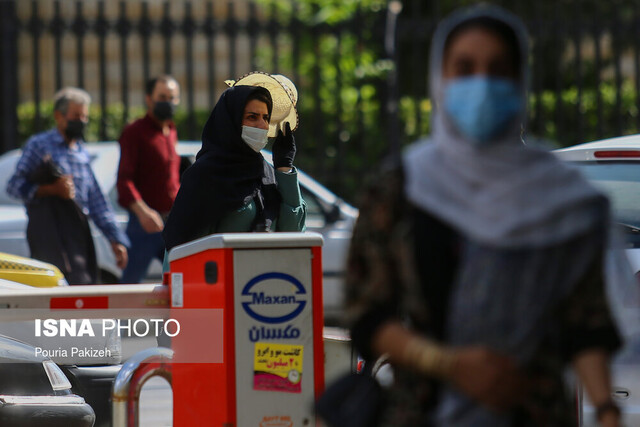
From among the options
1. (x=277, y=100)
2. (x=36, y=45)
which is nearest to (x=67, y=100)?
(x=277, y=100)

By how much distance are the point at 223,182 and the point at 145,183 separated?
3329 mm

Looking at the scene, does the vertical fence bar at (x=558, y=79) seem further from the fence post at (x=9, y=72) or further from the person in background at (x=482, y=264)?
the person in background at (x=482, y=264)

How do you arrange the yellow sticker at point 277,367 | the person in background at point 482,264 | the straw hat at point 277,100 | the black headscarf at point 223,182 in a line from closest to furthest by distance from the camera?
the person in background at point 482,264 → the yellow sticker at point 277,367 → the black headscarf at point 223,182 → the straw hat at point 277,100

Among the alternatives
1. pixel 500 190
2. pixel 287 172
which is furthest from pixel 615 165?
pixel 500 190

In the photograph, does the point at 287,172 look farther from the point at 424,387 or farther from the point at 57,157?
the point at 57,157

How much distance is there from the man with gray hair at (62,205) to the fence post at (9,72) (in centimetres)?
523

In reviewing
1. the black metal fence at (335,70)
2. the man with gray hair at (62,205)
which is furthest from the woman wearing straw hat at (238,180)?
the black metal fence at (335,70)

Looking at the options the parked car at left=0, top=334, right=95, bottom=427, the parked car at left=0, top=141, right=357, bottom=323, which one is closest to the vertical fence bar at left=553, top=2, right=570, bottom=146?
the parked car at left=0, top=141, right=357, bottom=323

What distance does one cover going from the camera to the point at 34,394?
4.71 metres

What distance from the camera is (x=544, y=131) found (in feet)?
47.6

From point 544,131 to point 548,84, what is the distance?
5.28 metres

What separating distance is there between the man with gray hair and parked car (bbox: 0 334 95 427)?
2643mm

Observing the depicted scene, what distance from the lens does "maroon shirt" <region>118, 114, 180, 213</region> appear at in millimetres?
7664

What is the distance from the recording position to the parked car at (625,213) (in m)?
4.75
